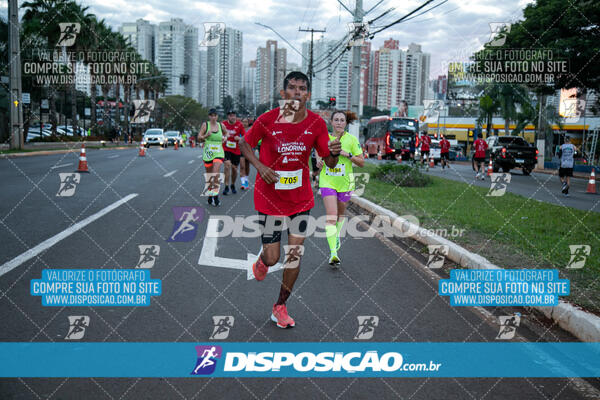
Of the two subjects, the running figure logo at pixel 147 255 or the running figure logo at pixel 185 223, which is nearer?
the running figure logo at pixel 147 255

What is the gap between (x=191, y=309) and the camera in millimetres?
4633

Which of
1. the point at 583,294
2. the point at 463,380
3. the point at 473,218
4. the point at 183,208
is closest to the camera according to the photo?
the point at 463,380

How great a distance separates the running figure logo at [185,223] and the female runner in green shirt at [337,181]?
2213mm

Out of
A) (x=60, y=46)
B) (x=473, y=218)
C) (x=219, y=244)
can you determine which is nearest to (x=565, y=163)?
(x=473, y=218)

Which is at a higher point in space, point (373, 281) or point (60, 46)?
point (60, 46)

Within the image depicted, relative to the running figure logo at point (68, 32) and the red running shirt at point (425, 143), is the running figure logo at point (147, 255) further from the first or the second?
the running figure logo at point (68, 32)

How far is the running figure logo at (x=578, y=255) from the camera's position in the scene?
628cm

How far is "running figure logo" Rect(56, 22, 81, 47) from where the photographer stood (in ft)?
132

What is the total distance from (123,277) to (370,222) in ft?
18.1

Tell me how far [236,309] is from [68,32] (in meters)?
41.2

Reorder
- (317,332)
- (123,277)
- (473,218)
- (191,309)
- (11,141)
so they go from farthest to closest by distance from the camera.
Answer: (11,141), (473,218), (123,277), (191,309), (317,332)

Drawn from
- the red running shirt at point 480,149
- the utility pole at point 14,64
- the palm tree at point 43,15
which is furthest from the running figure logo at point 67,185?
the palm tree at point 43,15

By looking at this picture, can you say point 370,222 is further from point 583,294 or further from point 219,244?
point 583,294

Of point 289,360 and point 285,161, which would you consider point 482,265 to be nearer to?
point 285,161
